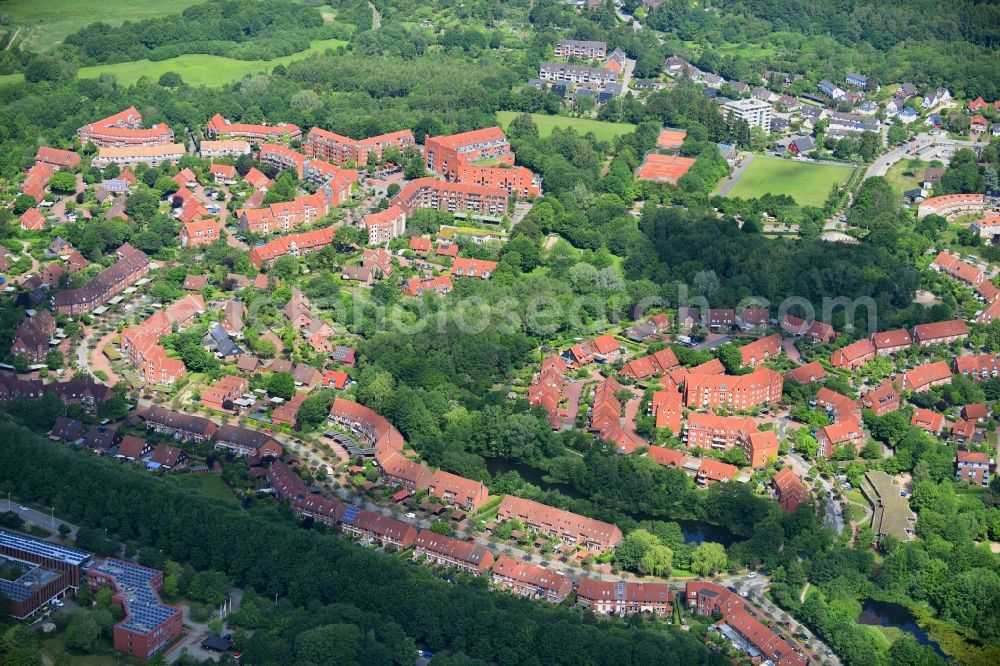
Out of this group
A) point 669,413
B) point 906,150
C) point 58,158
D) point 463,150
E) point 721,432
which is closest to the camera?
point 721,432

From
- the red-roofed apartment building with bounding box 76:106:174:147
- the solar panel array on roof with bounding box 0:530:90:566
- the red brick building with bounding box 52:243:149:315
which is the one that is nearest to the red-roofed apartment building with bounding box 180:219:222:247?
the red brick building with bounding box 52:243:149:315

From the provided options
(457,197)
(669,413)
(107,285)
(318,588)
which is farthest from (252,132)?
(318,588)

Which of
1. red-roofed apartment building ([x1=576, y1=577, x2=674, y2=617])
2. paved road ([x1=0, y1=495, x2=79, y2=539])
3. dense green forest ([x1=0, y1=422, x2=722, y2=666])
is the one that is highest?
dense green forest ([x1=0, y1=422, x2=722, y2=666])

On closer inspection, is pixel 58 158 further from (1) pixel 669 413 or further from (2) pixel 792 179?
(2) pixel 792 179

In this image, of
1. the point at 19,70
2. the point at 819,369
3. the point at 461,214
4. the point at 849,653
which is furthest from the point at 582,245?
the point at 19,70

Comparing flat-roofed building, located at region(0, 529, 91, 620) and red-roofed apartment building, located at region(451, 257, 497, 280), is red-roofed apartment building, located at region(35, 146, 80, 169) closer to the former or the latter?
red-roofed apartment building, located at region(451, 257, 497, 280)

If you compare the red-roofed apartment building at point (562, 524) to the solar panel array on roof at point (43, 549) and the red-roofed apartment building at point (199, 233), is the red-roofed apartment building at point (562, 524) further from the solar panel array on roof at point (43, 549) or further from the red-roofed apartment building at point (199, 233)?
the red-roofed apartment building at point (199, 233)
